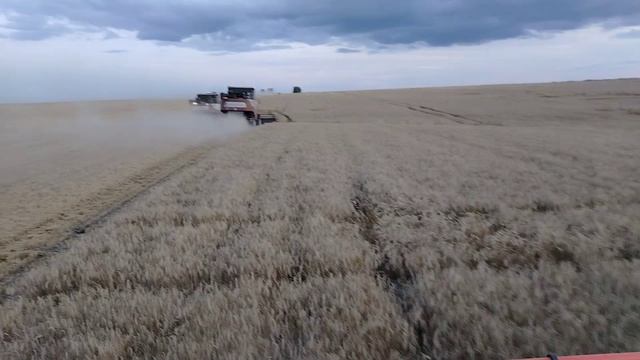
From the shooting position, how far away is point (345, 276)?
552cm

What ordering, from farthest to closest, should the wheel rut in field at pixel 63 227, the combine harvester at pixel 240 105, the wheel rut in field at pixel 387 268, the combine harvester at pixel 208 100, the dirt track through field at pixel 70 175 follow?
1. the combine harvester at pixel 208 100
2. the combine harvester at pixel 240 105
3. the dirt track through field at pixel 70 175
4. the wheel rut in field at pixel 63 227
5. the wheel rut in field at pixel 387 268

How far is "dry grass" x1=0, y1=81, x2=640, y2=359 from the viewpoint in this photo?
404cm

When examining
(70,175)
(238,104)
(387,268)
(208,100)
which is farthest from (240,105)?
(387,268)

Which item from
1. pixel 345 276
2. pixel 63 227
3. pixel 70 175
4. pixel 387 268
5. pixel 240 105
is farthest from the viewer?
pixel 240 105

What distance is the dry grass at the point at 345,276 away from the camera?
4.04 metres

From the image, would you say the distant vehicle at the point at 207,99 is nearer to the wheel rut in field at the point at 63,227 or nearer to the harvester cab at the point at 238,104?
the harvester cab at the point at 238,104

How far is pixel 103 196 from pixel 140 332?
8.67 meters

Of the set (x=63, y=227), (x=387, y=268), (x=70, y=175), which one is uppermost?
(x=387, y=268)

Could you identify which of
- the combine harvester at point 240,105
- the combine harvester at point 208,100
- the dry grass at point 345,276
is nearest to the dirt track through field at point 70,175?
the dry grass at point 345,276

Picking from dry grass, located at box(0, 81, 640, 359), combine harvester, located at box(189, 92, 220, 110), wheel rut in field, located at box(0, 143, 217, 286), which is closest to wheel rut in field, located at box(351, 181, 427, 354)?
dry grass, located at box(0, 81, 640, 359)

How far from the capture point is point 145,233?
7.59m

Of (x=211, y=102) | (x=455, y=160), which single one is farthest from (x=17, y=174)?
(x=211, y=102)

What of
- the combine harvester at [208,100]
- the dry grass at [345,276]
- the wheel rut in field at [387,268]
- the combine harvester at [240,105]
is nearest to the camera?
the dry grass at [345,276]

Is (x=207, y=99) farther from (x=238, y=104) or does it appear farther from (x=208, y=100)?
(x=238, y=104)
